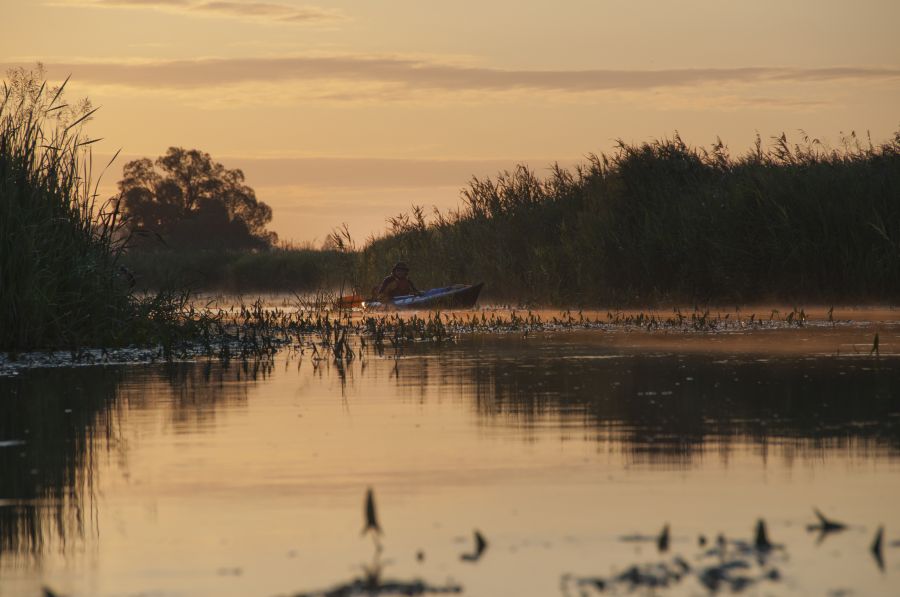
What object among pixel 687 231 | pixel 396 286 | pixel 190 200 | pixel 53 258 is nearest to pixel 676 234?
pixel 687 231

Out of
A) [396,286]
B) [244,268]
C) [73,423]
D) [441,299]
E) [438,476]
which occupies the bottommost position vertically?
[438,476]

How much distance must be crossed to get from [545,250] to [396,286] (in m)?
3.70

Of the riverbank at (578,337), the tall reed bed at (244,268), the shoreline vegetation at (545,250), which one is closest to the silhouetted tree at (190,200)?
the tall reed bed at (244,268)

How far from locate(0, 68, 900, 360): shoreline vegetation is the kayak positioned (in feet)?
4.12

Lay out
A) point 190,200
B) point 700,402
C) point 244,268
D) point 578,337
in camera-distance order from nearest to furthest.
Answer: point 700,402 → point 578,337 → point 244,268 → point 190,200

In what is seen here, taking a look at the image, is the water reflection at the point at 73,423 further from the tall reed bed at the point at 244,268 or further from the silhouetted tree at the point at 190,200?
the silhouetted tree at the point at 190,200

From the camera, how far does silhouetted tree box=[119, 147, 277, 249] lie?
89.8m

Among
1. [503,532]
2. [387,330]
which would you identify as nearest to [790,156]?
[387,330]

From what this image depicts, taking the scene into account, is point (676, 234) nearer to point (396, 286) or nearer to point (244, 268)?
point (396, 286)

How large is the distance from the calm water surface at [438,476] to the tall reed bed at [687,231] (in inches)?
541

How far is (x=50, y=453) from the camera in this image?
960cm

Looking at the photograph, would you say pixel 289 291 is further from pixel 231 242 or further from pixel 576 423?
pixel 576 423

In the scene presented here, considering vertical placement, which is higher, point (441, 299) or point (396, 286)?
point (396, 286)

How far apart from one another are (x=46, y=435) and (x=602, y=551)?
218 inches
